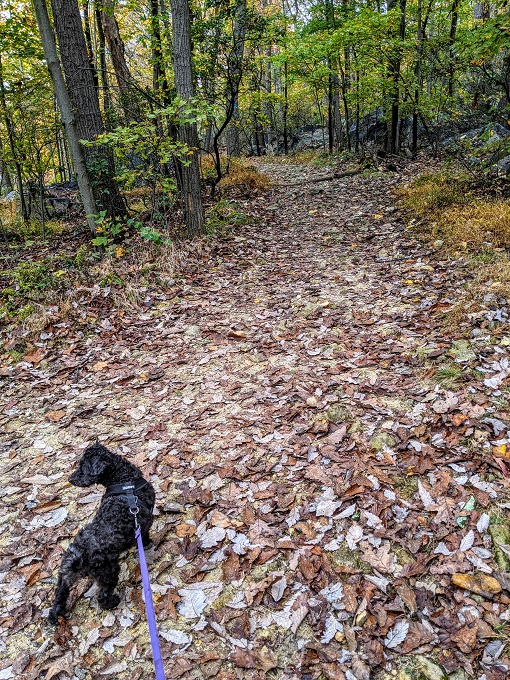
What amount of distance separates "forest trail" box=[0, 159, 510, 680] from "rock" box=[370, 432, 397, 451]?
1.3 inches

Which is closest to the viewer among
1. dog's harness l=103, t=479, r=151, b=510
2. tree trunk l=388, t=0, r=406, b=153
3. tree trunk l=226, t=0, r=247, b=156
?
dog's harness l=103, t=479, r=151, b=510

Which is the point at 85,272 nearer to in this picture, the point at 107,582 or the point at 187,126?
the point at 187,126

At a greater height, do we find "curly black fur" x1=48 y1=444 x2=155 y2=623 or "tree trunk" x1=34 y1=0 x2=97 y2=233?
"tree trunk" x1=34 y1=0 x2=97 y2=233

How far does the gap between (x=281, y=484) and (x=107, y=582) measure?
1.54 metres

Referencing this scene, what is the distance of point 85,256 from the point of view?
27.3 ft

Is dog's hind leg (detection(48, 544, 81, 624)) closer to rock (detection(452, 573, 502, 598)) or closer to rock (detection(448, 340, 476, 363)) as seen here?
rock (detection(452, 573, 502, 598))

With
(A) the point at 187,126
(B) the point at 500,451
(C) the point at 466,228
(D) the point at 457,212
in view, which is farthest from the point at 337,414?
(A) the point at 187,126

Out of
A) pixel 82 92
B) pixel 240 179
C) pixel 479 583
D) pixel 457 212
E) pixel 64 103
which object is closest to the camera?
pixel 479 583

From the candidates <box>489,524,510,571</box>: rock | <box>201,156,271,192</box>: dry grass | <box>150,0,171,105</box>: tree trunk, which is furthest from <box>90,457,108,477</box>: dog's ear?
<box>201,156,271,192</box>: dry grass

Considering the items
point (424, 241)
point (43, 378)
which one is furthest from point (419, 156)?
point (43, 378)

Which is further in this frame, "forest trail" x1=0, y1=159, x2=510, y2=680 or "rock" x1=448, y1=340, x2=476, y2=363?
"rock" x1=448, y1=340, x2=476, y2=363

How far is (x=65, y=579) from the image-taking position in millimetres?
2705

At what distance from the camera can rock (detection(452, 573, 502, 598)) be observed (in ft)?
8.46

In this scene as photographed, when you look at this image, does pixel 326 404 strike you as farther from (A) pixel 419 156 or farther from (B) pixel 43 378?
(A) pixel 419 156
